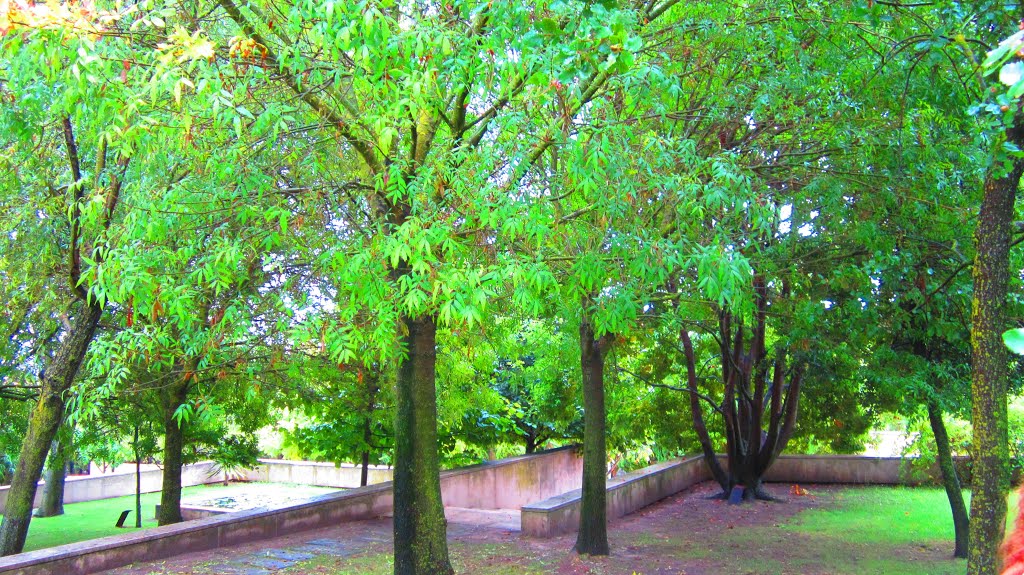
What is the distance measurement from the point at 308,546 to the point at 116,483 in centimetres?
1526

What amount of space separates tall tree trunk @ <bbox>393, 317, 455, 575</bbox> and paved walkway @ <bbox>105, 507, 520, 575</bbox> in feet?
7.14

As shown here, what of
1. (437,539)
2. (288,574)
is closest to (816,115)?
(437,539)

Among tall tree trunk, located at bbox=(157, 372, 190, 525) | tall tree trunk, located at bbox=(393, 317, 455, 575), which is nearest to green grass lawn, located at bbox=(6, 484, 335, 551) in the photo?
tall tree trunk, located at bbox=(157, 372, 190, 525)

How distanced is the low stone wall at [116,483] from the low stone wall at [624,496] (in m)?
11.5

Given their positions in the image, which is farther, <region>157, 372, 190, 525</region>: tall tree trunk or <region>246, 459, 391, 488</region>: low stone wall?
<region>246, 459, 391, 488</region>: low stone wall

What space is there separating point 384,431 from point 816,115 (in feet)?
30.7

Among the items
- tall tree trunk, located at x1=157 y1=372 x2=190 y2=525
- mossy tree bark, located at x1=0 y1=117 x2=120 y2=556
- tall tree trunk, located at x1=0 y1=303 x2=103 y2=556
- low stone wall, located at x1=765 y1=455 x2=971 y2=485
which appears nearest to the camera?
mossy tree bark, located at x1=0 y1=117 x2=120 y2=556

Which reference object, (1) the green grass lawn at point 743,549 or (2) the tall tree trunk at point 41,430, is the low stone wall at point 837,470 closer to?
(1) the green grass lawn at point 743,549

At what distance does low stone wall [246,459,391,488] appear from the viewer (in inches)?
908

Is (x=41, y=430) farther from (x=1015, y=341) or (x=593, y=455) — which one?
(x=1015, y=341)

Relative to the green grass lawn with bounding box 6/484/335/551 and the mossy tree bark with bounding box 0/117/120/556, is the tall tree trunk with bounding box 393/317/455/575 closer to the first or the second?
the mossy tree bark with bounding box 0/117/120/556

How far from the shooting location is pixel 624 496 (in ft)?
45.9

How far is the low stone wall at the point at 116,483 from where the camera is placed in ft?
71.2

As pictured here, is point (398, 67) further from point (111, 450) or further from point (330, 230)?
point (111, 450)
